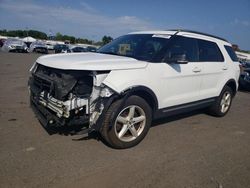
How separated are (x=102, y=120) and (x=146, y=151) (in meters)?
0.95

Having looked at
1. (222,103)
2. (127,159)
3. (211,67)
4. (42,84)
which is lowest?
(127,159)

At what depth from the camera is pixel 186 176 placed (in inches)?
131

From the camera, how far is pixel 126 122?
13.0 ft

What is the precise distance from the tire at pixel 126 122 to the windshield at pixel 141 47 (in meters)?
0.87

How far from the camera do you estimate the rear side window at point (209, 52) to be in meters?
5.36

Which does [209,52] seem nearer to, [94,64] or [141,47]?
[141,47]

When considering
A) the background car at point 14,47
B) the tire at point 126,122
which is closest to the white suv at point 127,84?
the tire at point 126,122

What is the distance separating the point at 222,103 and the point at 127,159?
363 centimetres

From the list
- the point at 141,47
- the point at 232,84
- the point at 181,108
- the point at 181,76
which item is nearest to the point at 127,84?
the point at 141,47

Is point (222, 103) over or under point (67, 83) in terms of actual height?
under

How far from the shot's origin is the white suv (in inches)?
142

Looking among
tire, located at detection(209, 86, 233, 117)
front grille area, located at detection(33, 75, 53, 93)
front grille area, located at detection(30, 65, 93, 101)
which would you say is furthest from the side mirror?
tire, located at detection(209, 86, 233, 117)

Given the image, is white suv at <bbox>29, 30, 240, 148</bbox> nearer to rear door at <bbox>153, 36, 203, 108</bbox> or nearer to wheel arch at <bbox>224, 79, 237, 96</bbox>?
rear door at <bbox>153, 36, 203, 108</bbox>

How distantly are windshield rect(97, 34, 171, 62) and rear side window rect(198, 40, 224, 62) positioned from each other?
3.49ft
